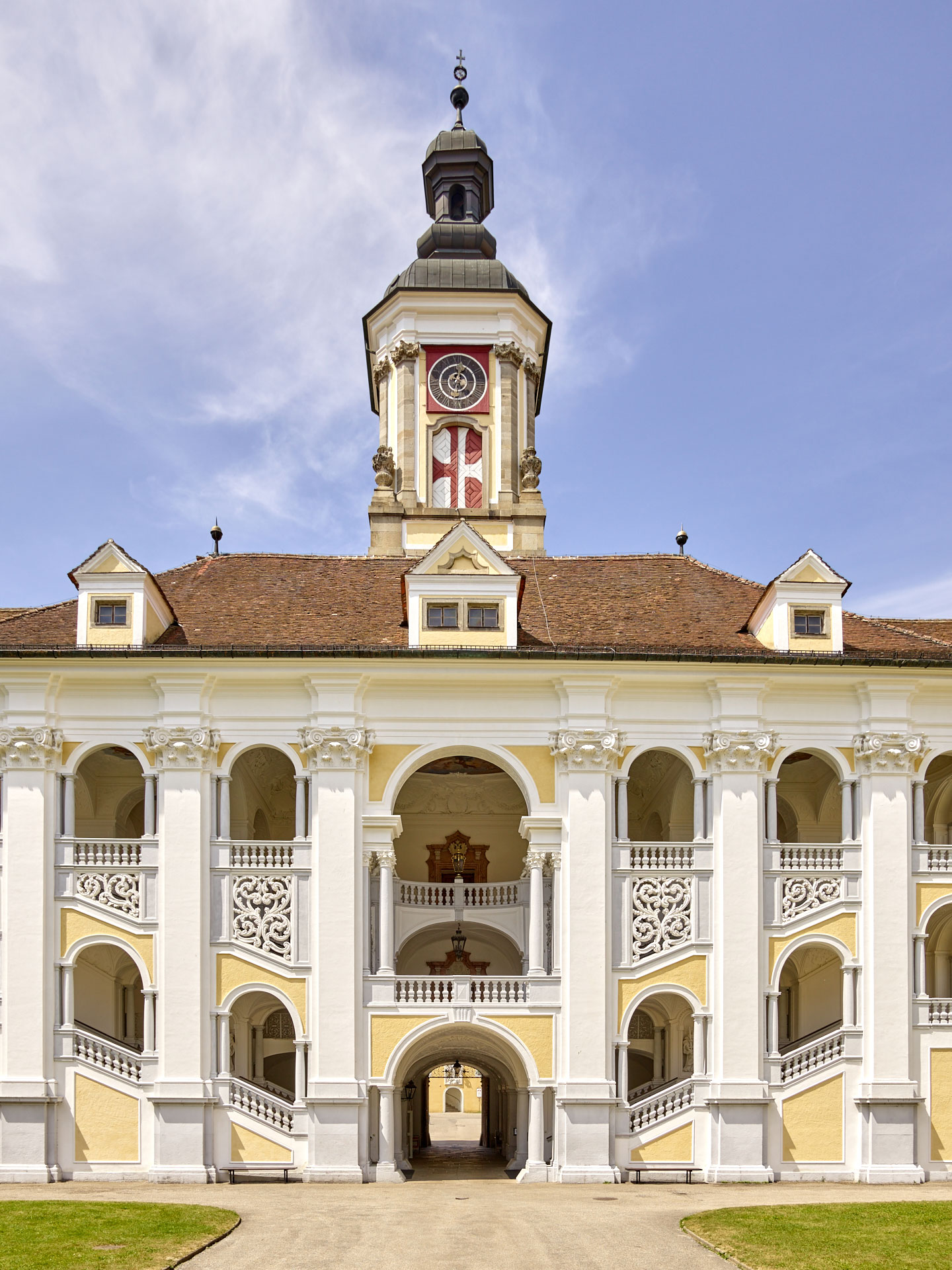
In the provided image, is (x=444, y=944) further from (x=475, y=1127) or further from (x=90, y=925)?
(x=475, y=1127)

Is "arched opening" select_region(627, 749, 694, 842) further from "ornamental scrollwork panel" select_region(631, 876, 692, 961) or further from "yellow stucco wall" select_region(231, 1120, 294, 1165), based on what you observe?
"yellow stucco wall" select_region(231, 1120, 294, 1165)

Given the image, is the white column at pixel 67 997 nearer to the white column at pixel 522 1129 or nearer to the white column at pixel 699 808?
the white column at pixel 522 1129

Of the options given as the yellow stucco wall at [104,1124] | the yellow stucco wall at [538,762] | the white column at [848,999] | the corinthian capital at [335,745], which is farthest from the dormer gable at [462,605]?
the yellow stucco wall at [104,1124]

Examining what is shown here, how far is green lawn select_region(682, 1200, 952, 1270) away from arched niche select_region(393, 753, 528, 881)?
1524cm

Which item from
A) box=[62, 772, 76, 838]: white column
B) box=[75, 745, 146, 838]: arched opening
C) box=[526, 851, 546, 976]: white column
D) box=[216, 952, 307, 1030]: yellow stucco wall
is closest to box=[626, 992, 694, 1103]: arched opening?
box=[526, 851, 546, 976]: white column

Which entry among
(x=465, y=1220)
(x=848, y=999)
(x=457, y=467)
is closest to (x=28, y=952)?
(x=465, y=1220)

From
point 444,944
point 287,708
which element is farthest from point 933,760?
point 287,708

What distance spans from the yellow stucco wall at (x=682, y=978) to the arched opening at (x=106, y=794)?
49.0 ft

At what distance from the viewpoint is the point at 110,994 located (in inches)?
1665

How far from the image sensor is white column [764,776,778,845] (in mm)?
40219

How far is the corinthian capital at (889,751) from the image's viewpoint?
40094 mm

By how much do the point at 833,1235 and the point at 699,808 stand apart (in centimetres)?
1376

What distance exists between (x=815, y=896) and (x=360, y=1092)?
12.6 m

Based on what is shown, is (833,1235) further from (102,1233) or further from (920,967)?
(102,1233)
